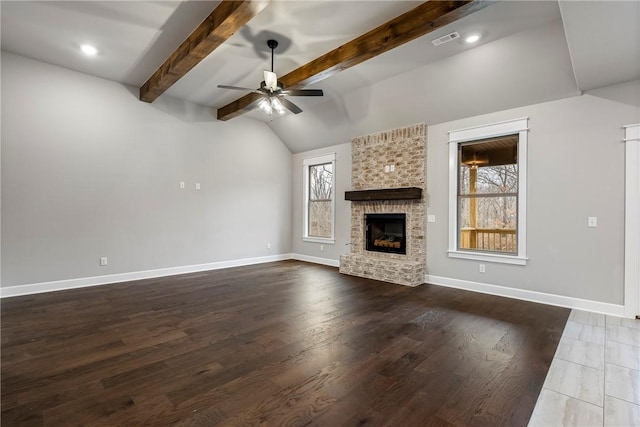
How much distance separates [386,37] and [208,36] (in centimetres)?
194

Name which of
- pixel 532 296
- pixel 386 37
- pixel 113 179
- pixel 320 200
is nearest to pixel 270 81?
pixel 386 37

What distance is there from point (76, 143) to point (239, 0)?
368 centimetres

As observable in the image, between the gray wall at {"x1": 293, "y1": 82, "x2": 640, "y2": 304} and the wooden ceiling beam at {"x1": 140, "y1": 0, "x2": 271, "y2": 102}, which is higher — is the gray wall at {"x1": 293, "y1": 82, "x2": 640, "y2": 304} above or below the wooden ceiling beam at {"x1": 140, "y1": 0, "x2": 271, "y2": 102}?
below

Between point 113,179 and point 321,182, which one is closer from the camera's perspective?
point 113,179

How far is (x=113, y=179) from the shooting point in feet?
16.3

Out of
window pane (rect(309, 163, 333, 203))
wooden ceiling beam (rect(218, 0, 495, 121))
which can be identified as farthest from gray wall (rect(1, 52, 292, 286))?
wooden ceiling beam (rect(218, 0, 495, 121))

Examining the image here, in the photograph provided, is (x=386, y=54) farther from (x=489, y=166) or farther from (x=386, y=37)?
(x=489, y=166)

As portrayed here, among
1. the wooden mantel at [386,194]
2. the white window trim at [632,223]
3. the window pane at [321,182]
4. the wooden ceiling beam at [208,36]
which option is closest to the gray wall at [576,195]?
the white window trim at [632,223]

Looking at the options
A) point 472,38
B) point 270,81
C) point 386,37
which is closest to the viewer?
point 386,37

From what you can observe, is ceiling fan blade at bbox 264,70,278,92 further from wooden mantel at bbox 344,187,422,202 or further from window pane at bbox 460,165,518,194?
window pane at bbox 460,165,518,194

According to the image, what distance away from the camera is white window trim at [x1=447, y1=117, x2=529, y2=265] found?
166 inches

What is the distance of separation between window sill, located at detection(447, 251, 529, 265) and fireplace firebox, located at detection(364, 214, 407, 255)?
95 cm

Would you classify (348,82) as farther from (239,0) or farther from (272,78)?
(239,0)

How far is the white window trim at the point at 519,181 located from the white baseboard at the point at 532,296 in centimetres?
40
